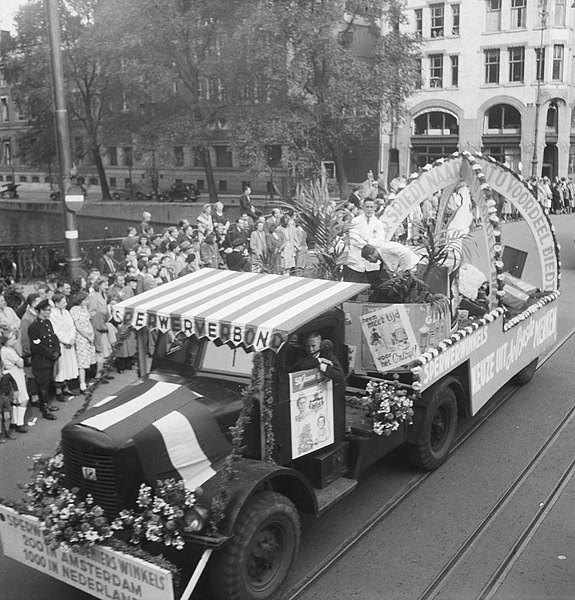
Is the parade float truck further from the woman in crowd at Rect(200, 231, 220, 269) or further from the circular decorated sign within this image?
the woman in crowd at Rect(200, 231, 220, 269)

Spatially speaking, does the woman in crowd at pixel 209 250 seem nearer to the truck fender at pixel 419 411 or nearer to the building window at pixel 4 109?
the truck fender at pixel 419 411

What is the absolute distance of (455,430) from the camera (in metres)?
9.10

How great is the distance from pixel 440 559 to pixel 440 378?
2275 millimetres

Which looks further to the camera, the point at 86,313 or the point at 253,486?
the point at 86,313

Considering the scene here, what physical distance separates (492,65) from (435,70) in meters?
3.59

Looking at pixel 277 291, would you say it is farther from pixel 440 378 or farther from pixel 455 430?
pixel 455 430

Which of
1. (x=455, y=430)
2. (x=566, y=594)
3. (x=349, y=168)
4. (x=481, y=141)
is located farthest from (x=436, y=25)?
(x=566, y=594)

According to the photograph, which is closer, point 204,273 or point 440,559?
Answer: point 440,559

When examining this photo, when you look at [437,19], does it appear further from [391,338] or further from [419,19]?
[391,338]

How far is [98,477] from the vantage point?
18.2 feet

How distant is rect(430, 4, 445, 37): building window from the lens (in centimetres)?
4494

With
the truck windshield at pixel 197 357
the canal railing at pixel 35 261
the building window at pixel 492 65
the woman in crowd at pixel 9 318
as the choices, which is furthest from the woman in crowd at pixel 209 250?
the building window at pixel 492 65

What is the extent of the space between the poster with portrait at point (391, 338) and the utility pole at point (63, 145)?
661cm

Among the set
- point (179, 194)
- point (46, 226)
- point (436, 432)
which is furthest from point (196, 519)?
point (179, 194)
